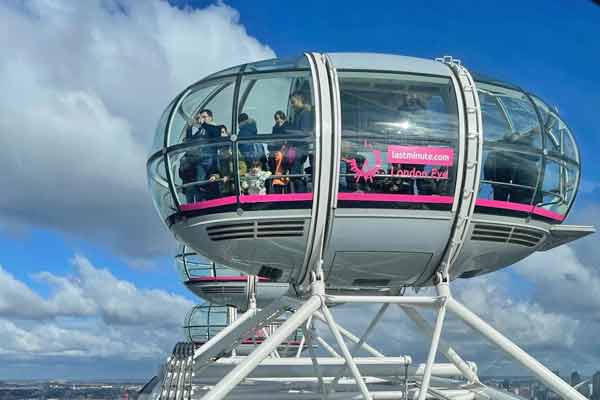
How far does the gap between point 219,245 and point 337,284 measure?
79.4 inches

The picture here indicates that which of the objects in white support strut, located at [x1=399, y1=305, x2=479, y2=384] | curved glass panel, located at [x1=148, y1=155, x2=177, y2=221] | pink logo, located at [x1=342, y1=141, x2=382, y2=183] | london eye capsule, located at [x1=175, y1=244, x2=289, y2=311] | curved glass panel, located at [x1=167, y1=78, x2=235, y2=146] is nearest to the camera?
pink logo, located at [x1=342, y1=141, x2=382, y2=183]

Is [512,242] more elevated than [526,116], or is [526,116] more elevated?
[526,116]

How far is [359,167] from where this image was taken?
11641mm

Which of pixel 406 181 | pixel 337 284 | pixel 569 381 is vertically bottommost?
pixel 569 381

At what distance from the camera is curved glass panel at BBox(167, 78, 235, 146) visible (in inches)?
480

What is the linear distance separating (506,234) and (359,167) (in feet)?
8.46

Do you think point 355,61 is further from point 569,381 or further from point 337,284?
point 569,381

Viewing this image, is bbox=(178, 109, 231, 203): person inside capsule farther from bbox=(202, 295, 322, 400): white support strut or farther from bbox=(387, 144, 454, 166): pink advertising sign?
bbox=(387, 144, 454, 166): pink advertising sign

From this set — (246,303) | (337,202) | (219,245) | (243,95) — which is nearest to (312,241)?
(337,202)

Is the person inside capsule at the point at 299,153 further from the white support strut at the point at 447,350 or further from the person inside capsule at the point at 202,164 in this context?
the white support strut at the point at 447,350

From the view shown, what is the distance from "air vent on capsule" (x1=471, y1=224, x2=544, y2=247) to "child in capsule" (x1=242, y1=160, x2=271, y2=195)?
313cm

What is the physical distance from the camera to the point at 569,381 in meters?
12.0

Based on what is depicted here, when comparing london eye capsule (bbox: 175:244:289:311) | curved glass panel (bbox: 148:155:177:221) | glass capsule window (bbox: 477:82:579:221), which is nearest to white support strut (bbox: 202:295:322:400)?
curved glass panel (bbox: 148:155:177:221)

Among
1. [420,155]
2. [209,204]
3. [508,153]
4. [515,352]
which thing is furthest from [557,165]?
[209,204]
